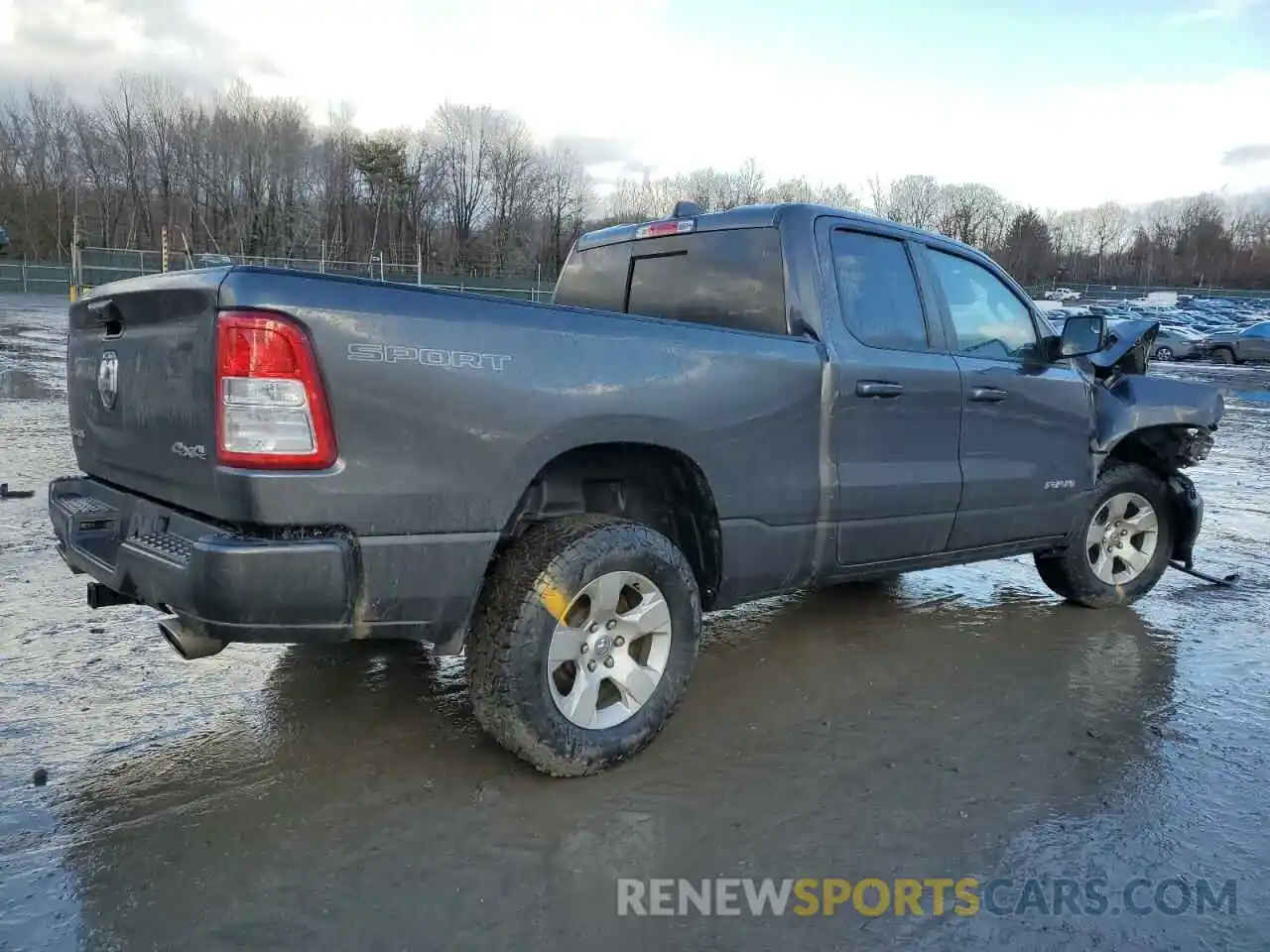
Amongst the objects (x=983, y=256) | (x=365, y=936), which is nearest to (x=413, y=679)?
(x=365, y=936)

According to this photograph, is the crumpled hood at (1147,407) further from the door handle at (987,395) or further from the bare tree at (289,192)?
the bare tree at (289,192)

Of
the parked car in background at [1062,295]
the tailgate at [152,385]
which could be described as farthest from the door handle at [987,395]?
the parked car in background at [1062,295]

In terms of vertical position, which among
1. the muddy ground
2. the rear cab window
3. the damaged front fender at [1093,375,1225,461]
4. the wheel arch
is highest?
the rear cab window

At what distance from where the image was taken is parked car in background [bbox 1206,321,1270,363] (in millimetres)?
32625

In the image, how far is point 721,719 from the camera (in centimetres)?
369

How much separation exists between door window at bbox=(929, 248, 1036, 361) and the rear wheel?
82.9 inches

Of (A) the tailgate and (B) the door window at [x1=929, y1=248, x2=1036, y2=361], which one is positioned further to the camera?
(B) the door window at [x1=929, y1=248, x2=1036, y2=361]

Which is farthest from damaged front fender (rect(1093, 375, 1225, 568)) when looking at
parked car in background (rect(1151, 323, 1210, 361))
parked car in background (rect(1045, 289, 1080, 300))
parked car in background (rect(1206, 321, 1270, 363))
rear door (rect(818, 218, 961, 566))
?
parked car in background (rect(1045, 289, 1080, 300))

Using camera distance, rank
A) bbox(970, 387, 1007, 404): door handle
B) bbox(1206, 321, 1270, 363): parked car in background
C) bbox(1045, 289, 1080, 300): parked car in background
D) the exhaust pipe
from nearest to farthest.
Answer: the exhaust pipe
bbox(970, 387, 1007, 404): door handle
bbox(1206, 321, 1270, 363): parked car in background
bbox(1045, 289, 1080, 300): parked car in background

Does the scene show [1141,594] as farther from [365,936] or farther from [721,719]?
[365,936]

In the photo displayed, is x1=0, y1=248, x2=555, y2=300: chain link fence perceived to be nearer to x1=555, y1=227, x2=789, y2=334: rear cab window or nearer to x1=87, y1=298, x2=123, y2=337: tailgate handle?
x1=555, y1=227, x2=789, y2=334: rear cab window

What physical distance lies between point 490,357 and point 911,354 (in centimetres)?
215

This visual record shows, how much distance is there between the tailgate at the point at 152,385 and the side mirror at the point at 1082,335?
401 centimetres

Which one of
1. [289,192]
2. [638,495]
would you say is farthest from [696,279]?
[289,192]
